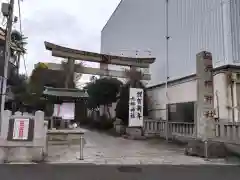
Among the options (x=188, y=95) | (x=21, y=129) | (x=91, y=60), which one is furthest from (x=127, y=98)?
(x=21, y=129)

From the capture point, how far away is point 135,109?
19.9 metres

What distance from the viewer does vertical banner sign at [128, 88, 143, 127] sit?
65.0 feet

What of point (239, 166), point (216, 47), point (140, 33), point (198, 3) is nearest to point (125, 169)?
point (239, 166)

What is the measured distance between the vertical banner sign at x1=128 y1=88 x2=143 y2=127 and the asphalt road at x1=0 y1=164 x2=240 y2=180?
Result: 10081mm

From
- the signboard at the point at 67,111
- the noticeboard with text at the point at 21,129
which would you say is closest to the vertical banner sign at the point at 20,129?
the noticeboard with text at the point at 21,129

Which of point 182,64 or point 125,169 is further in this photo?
point 182,64

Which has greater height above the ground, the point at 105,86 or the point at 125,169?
the point at 105,86

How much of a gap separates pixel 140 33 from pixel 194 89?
11.8 meters

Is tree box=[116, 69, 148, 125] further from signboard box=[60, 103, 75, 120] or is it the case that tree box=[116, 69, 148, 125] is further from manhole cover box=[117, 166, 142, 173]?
manhole cover box=[117, 166, 142, 173]

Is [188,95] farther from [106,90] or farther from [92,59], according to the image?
[106,90]

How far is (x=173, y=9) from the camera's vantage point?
21.2 metres

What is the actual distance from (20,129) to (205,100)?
8.18m

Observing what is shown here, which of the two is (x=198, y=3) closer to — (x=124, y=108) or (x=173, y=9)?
(x=173, y=9)

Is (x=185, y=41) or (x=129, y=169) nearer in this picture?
(x=129, y=169)
